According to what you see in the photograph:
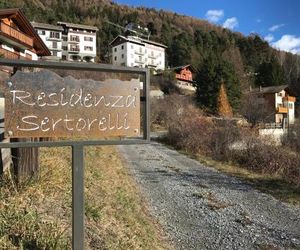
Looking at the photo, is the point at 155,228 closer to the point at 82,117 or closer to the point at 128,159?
the point at 82,117

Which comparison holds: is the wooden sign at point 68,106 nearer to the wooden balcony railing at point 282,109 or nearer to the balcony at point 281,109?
the balcony at point 281,109

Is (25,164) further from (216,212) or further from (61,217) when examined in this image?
(216,212)

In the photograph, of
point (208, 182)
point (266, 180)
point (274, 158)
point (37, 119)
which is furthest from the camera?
point (274, 158)

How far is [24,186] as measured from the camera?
188 inches

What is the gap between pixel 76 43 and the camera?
245ft

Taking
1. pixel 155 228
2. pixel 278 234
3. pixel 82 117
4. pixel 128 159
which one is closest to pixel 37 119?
pixel 82 117

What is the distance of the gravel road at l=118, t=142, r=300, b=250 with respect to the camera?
5535mm

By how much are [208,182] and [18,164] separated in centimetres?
615

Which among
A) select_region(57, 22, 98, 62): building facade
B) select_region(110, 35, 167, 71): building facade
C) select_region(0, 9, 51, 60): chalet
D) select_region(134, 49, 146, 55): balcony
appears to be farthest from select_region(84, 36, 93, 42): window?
select_region(0, 9, 51, 60): chalet

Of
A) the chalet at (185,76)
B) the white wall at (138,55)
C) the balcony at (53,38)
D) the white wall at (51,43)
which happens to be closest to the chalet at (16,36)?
the chalet at (185,76)

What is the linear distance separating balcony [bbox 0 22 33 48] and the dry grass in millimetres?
22031

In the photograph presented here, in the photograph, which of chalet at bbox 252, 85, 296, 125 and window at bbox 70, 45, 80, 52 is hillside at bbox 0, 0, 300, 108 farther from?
window at bbox 70, 45, 80, 52

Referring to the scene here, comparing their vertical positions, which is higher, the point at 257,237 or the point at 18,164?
the point at 18,164

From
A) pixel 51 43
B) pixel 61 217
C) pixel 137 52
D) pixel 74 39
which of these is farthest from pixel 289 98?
pixel 61 217
